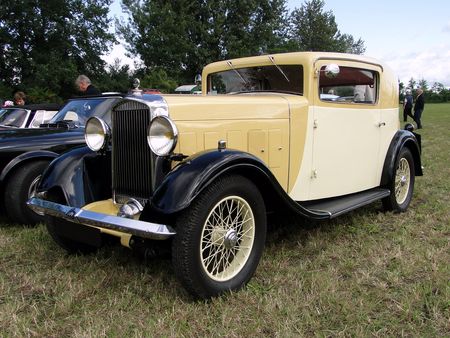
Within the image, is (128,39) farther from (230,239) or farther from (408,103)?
(230,239)

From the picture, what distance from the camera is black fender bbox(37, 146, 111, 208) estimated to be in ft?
10.2

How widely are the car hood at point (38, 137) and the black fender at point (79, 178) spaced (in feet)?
4.00

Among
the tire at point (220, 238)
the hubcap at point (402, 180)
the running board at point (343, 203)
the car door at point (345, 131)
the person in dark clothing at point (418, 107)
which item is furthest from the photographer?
the person in dark clothing at point (418, 107)

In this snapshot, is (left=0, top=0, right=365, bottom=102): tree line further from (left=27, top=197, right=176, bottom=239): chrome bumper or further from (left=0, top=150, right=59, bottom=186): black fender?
(left=27, top=197, right=176, bottom=239): chrome bumper

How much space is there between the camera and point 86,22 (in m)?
23.4

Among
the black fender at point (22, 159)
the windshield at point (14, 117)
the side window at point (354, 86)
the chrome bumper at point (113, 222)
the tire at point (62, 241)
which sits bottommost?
the tire at point (62, 241)

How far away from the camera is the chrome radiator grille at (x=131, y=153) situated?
111 inches

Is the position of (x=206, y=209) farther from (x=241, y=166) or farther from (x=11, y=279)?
(x=11, y=279)

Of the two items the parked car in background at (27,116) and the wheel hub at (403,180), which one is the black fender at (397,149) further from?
the parked car in background at (27,116)

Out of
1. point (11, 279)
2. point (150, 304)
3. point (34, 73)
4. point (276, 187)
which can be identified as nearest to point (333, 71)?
point (276, 187)

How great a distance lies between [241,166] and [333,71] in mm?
1289

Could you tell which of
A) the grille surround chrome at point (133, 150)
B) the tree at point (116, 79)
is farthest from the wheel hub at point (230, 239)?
the tree at point (116, 79)

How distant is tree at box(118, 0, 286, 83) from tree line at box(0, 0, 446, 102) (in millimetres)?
58

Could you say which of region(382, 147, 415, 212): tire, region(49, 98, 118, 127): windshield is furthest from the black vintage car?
region(382, 147, 415, 212): tire
